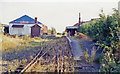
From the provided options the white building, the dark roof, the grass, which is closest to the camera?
the grass

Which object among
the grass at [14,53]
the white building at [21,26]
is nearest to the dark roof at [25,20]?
the white building at [21,26]

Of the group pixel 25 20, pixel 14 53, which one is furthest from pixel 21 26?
pixel 14 53

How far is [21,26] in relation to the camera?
4266cm

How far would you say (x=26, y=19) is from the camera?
49531 millimetres

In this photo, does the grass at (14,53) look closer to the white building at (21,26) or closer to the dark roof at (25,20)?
the white building at (21,26)

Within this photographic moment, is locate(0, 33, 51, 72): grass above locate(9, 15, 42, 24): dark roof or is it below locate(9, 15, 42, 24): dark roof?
below

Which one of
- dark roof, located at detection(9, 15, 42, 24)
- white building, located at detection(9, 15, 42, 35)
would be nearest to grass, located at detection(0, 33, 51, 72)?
white building, located at detection(9, 15, 42, 35)

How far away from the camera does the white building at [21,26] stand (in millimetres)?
42000

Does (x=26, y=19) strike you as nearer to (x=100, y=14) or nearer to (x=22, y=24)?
(x=22, y=24)

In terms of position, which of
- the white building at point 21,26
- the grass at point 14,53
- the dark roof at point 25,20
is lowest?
the grass at point 14,53

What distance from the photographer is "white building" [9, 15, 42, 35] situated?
42.0 m

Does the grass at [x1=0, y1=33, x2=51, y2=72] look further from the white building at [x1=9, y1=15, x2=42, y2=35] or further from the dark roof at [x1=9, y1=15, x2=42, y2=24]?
the dark roof at [x1=9, y1=15, x2=42, y2=24]

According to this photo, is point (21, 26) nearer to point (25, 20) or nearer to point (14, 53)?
point (25, 20)

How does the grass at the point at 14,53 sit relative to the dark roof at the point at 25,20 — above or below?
below
